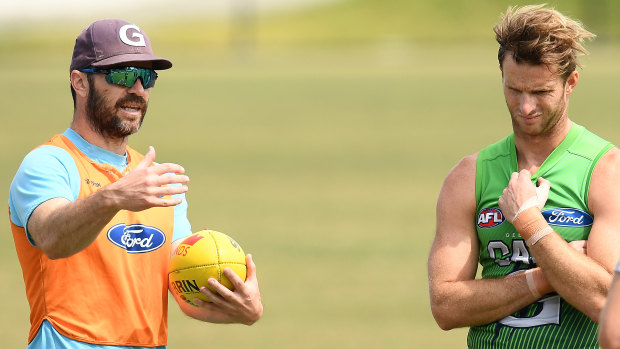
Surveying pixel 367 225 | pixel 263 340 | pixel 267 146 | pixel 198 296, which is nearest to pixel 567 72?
pixel 198 296

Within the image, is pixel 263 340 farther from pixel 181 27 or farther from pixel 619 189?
pixel 181 27

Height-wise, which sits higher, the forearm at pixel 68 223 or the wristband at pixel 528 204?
the wristband at pixel 528 204

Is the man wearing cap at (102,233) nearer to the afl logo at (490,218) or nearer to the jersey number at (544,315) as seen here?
the afl logo at (490,218)

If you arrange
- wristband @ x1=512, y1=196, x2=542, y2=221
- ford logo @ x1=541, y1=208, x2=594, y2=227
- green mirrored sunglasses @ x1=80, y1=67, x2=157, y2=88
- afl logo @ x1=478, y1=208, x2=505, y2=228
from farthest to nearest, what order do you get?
green mirrored sunglasses @ x1=80, y1=67, x2=157, y2=88, afl logo @ x1=478, y1=208, x2=505, y2=228, ford logo @ x1=541, y1=208, x2=594, y2=227, wristband @ x1=512, y1=196, x2=542, y2=221

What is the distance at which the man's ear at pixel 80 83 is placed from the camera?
5227 millimetres

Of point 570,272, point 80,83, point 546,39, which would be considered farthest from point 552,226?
point 80,83

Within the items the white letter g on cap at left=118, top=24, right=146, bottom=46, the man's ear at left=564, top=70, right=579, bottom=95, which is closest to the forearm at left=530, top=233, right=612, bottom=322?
the man's ear at left=564, top=70, right=579, bottom=95

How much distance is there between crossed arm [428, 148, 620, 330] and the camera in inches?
186

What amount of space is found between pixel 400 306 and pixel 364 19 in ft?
370

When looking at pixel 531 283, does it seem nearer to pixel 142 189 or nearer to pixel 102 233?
pixel 142 189

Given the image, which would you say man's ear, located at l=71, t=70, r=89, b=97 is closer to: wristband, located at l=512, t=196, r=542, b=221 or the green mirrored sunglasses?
the green mirrored sunglasses

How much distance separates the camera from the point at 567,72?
194 inches

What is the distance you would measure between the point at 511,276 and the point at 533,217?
357 mm

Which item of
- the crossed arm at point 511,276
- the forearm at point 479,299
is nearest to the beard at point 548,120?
the crossed arm at point 511,276
